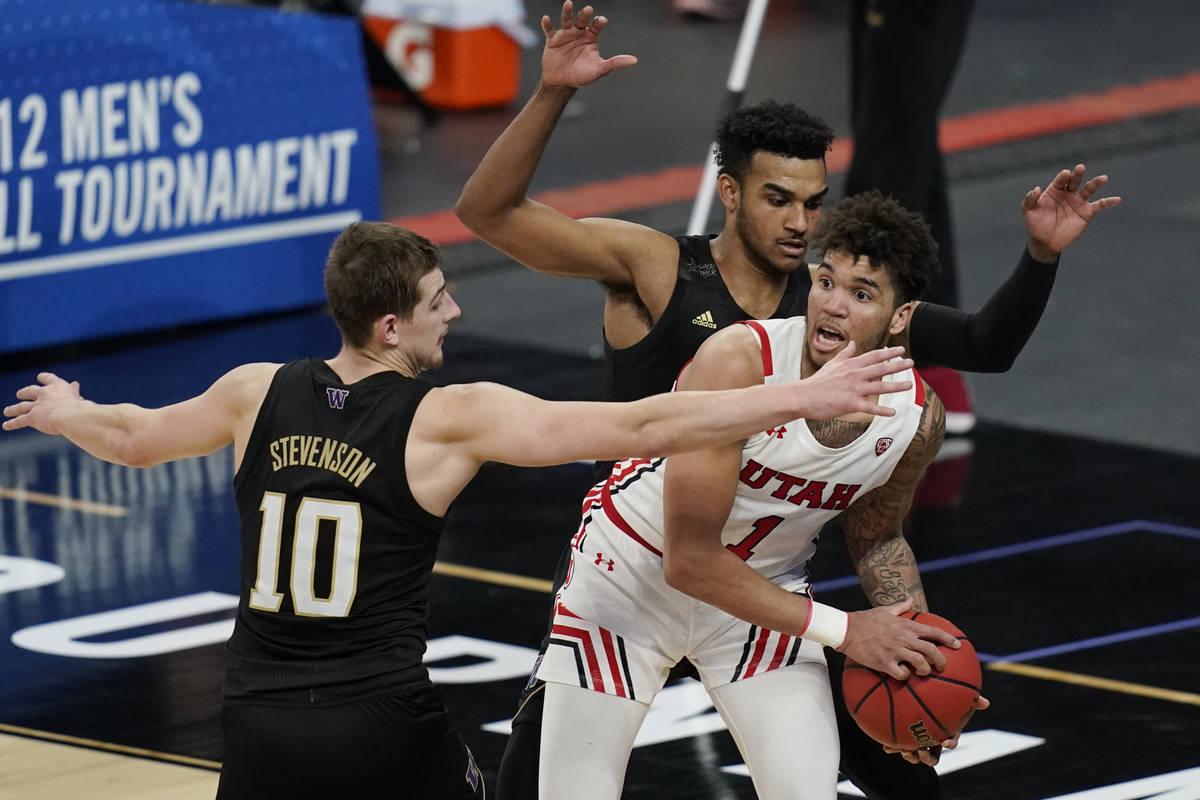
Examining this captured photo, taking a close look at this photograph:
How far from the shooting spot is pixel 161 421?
4.70 metres

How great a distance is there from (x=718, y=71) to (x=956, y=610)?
9.84m

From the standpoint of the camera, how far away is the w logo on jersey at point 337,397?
4.51 m

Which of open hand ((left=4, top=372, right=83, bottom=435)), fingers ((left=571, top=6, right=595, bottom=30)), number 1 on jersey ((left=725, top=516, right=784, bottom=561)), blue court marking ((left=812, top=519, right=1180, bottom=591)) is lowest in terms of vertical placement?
blue court marking ((left=812, top=519, right=1180, bottom=591))

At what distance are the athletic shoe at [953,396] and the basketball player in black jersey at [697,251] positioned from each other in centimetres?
402

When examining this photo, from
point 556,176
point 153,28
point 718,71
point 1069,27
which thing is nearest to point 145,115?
point 153,28

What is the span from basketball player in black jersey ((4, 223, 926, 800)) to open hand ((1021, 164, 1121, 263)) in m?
0.96

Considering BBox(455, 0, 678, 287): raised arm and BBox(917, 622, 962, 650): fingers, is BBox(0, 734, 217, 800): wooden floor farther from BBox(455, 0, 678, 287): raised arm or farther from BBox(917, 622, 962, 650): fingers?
BBox(917, 622, 962, 650): fingers

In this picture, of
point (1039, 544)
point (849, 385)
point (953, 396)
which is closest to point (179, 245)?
point (953, 396)

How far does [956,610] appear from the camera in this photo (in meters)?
7.59

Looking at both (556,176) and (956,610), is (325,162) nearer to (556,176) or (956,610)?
(556,176)

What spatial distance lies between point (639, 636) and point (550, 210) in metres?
1.20

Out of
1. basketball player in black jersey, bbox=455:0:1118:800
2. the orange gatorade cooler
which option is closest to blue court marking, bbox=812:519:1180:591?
basketball player in black jersey, bbox=455:0:1118:800

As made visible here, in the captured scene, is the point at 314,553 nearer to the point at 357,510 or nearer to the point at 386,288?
the point at 357,510

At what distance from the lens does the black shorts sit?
445 centimetres
